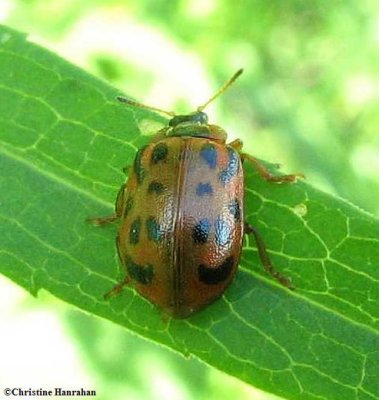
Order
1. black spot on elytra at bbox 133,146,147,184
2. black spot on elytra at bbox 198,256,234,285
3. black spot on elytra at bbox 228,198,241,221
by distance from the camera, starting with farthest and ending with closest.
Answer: black spot on elytra at bbox 133,146,147,184 < black spot on elytra at bbox 228,198,241,221 < black spot on elytra at bbox 198,256,234,285

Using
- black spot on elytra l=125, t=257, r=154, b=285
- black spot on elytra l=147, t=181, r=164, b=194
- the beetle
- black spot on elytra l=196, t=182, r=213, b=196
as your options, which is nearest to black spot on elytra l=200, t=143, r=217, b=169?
the beetle

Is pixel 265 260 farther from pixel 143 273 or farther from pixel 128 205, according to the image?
pixel 128 205

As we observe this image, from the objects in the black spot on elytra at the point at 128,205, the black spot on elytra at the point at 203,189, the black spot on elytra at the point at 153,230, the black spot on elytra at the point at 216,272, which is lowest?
the black spot on elytra at the point at 216,272

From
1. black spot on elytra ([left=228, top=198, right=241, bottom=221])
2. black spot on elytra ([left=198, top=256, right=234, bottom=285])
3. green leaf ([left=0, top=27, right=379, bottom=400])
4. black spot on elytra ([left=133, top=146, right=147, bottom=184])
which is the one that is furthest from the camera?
black spot on elytra ([left=133, top=146, right=147, bottom=184])

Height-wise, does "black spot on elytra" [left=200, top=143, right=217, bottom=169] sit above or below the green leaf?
above

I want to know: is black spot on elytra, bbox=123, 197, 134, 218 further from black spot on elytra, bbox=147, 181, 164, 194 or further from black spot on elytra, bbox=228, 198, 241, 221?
black spot on elytra, bbox=228, 198, 241, 221

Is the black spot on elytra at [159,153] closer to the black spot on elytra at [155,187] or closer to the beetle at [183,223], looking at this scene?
the beetle at [183,223]

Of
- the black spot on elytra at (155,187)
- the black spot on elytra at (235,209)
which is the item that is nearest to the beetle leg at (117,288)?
the black spot on elytra at (155,187)
